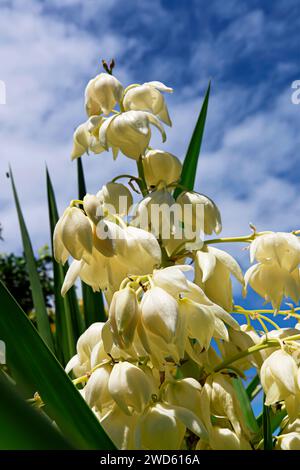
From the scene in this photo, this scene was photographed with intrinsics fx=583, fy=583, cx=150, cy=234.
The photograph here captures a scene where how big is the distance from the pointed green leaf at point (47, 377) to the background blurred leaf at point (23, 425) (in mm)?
251

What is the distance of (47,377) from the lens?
2.44 ft

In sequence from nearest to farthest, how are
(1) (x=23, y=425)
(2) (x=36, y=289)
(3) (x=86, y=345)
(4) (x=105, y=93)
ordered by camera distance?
1. (1) (x=23, y=425)
2. (3) (x=86, y=345)
3. (4) (x=105, y=93)
4. (2) (x=36, y=289)

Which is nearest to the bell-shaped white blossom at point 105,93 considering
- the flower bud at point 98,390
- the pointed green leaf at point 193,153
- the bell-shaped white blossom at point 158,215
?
the bell-shaped white blossom at point 158,215

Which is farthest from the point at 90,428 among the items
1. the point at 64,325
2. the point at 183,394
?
the point at 64,325

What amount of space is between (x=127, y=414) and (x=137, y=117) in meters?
→ 0.49

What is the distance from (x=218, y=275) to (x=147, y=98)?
0.38 metres

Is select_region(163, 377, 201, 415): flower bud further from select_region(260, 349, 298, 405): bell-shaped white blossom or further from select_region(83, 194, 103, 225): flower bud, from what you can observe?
select_region(83, 194, 103, 225): flower bud

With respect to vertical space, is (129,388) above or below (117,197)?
below

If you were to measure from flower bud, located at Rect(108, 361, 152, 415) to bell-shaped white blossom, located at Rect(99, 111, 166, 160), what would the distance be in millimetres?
391

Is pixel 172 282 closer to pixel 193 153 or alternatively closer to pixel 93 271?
pixel 93 271

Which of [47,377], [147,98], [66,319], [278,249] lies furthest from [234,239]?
[66,319]

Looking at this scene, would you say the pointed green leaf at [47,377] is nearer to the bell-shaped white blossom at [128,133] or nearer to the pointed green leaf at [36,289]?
the bell-shaped white blossom at [128,133]

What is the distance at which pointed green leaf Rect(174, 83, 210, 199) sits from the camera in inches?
57.2
